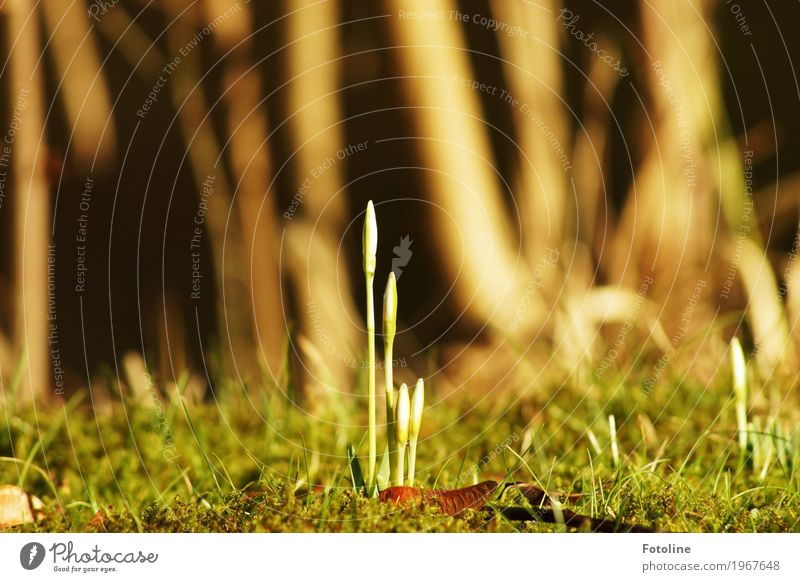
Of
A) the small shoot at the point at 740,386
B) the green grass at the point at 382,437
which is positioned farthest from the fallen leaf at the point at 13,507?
the small shoot at the point at 740,386

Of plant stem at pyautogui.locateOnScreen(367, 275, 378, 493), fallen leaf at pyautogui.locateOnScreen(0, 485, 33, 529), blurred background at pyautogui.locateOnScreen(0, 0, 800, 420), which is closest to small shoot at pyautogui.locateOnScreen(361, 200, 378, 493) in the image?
plant stem at pyautogui.locateOnScreen(367, 275, 378, 493)

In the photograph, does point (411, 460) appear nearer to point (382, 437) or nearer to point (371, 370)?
point (371, 370)

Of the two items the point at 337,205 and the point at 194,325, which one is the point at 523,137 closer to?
the point at 337,205

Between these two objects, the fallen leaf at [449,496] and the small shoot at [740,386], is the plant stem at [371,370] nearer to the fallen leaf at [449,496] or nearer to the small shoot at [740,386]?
the fallen leaf at [449,496]

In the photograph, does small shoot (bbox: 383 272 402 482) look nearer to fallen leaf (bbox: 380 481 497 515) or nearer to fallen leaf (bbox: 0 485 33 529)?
fallen leaf (bbox: 380 481 497 515)
